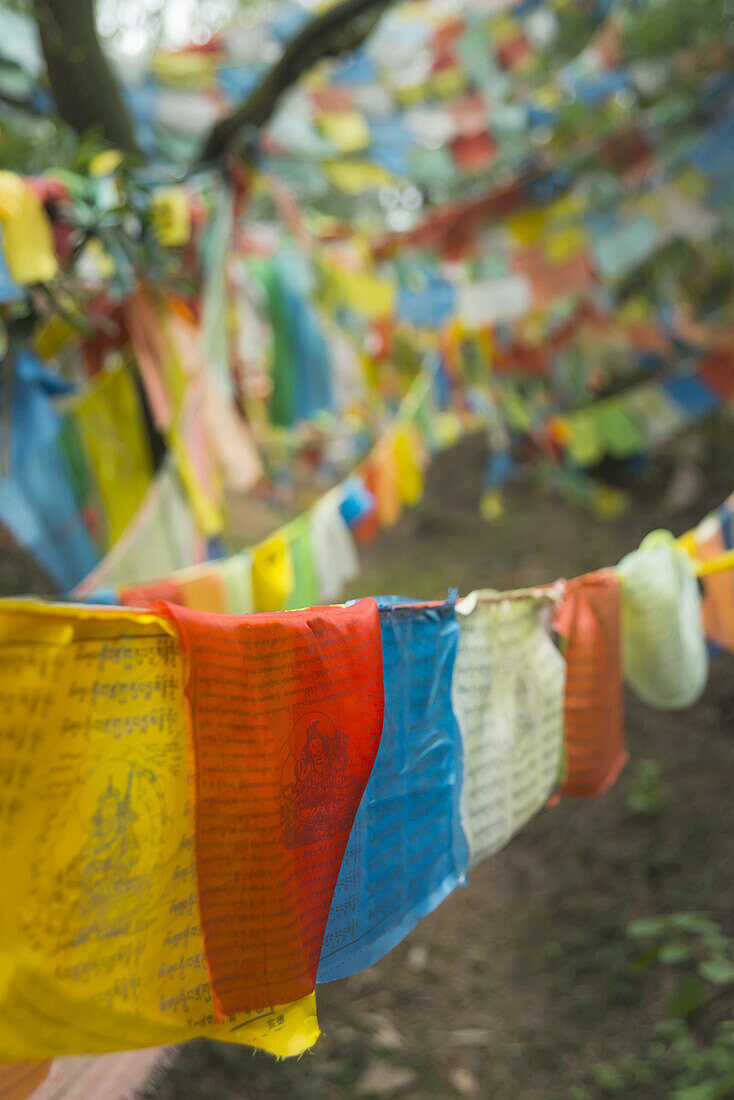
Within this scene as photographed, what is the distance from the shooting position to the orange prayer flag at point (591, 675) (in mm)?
2033

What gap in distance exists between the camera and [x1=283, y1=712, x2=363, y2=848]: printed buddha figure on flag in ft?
3.98

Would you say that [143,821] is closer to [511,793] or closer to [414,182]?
[511,793]

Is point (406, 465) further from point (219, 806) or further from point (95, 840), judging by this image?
point (95, 840)

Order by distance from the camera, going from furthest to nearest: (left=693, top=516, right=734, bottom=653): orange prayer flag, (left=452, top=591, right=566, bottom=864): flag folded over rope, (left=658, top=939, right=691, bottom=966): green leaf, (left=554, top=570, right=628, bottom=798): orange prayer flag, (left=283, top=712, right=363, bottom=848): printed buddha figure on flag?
(left=658, top=939, right=691, bottom=966): green leaf
(left=693, top=516, right=734, bottom=653): orange prayer flag
(left=554, top=570, right=628, bottom=798): orange prayer flag
(left=452, top=591, right=566, bottom=864): flag folded over rope
(left=283, top=712, right=363, bottom=848): printed buddha figure on flag

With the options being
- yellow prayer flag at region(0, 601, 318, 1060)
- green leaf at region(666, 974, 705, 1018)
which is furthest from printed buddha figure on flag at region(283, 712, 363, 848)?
green leaf at region(666, 974, 705, 1018)

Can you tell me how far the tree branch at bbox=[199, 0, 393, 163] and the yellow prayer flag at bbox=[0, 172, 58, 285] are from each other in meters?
1.37

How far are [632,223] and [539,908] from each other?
12.9 ft

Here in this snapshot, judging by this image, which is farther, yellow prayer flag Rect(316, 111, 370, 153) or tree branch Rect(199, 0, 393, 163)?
yellow prayer flag Rect(316, 111, 370, 153)

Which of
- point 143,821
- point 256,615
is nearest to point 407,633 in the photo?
point 256,615

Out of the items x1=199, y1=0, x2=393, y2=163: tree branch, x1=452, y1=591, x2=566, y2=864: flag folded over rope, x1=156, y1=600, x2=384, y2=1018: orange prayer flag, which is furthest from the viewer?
x1=199, y1=0, x2=393, y2=163: tree branch

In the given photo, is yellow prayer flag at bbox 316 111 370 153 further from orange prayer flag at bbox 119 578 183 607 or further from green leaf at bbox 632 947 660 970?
green leaf at bbox 632 947 660 970

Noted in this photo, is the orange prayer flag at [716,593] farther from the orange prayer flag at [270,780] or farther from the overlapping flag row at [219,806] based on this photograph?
the orange prayer flag at [270,780]

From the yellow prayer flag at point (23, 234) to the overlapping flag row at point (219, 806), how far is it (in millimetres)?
1559

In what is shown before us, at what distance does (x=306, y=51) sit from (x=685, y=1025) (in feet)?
13.4
